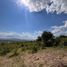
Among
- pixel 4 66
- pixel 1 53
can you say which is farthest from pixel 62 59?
pixel 1 53

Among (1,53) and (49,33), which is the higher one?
(49,33)

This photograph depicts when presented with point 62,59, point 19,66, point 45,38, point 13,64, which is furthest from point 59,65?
point 45,38

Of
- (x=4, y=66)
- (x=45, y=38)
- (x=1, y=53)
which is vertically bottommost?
(x=4, y=66)

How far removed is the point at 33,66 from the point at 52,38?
33.8 meters

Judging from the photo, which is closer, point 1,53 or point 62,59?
point 62,59

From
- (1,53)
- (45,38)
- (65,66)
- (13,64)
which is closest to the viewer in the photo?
(65,66)

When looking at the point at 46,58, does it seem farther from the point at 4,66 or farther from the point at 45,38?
the point at 45,38

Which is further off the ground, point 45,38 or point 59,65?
point 45,38

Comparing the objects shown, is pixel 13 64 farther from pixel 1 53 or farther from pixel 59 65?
pixel 1 53

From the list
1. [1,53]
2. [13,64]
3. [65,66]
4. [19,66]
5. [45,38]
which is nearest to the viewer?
[65,66]

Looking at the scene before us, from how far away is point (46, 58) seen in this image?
566 inches

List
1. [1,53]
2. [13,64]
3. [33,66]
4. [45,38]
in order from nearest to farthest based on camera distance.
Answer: [33,66], [13,64], [1,53], [45,38]

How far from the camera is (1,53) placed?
21.8 m

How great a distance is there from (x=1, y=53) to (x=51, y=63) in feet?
33.3
